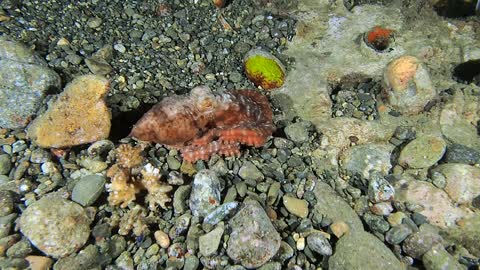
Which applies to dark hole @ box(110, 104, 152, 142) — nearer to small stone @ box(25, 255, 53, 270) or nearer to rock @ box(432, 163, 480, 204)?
small stone @ box(25, 255, 53, 270)

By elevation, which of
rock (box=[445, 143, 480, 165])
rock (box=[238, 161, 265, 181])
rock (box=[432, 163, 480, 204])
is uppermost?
rock (box=[445, 143, 480, 165])

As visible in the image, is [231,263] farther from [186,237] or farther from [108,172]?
[108,172]

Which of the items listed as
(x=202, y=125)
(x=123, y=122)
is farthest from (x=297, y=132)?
(x=123, y=122)

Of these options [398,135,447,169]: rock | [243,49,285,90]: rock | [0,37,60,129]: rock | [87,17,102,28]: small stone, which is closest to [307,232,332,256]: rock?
[398,135,447,169]: rock

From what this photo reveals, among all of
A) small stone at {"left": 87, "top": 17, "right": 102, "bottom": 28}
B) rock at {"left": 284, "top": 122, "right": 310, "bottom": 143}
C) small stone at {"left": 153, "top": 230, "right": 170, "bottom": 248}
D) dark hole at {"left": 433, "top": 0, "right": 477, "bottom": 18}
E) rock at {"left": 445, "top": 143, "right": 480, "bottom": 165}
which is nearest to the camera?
small stone at {"left": 153, "top": 230, "right": 170, "bottom": 248}

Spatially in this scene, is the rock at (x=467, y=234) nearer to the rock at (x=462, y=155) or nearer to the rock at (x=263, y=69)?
the rock at (x=462, y=155)

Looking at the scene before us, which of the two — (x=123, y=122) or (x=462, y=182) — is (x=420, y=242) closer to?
(x=462, y=182)

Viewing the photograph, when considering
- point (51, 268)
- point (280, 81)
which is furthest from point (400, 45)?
point (51, 268)
